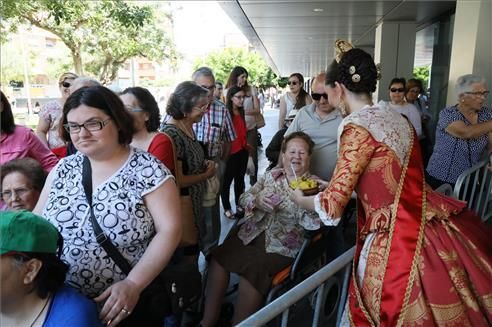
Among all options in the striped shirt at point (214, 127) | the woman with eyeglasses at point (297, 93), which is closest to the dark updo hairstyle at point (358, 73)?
the striped shirt at point (214, 127)

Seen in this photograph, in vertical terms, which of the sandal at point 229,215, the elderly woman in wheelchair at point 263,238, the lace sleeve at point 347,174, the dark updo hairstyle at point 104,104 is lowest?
the sandal at point 229,215

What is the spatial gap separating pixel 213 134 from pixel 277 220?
4.96ft

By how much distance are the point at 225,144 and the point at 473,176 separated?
2383mm

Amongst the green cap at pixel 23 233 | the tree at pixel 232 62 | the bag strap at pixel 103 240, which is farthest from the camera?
the tree at pixel 232 62

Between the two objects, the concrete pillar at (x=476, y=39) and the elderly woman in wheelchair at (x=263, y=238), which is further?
the concrete pillar at (x=476, y=39)

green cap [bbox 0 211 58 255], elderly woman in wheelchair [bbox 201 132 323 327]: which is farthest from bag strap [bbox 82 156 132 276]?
elderly woman in wheelchair [bbox 201 132 323 327]

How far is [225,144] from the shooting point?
4.44 meters

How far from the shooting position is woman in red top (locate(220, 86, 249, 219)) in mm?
4840

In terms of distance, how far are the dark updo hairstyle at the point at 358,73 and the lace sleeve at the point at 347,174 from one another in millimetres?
226

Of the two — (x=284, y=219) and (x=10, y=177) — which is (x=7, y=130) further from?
(x=284, y=219)

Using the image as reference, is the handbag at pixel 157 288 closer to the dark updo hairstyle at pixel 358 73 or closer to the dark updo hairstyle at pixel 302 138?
the dark updo hairstyle at pixel 358 73

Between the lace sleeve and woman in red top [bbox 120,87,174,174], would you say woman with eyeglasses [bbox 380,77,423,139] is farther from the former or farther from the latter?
the lace sleeve

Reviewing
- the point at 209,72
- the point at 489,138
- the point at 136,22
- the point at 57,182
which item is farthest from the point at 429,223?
the point at 136,22

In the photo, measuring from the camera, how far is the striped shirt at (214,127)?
4035mm
